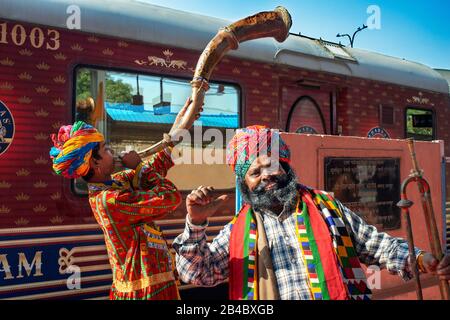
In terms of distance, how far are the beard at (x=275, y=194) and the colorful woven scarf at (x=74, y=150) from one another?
81cm

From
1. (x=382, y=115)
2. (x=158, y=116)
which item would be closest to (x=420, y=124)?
(x=382, y=115)

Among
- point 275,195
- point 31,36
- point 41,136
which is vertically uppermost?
point 31,36

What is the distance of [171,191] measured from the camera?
6.63 ft

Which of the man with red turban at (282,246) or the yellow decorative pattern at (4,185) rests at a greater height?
the yellow decorative pattern at (4,185)

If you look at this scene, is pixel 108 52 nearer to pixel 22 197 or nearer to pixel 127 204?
pixel 22 197

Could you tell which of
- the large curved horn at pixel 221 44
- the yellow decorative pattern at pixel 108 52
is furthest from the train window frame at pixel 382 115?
the yellow decorative pattern at pixel 108 52

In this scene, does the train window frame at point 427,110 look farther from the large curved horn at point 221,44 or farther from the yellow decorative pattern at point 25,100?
→ the yellow decorative pattern at point 25,100

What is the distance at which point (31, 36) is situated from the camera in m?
3.15

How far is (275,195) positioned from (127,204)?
71 centimetres

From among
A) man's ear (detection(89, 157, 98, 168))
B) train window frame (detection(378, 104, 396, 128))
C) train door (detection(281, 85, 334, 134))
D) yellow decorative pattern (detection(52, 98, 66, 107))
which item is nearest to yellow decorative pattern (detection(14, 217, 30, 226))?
yellow decorative pattern (detection(52, 98, 66, 107))

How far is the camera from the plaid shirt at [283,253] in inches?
60.7

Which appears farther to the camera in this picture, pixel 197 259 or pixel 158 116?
pixel 158 116

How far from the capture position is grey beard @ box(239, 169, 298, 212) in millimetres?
1674
